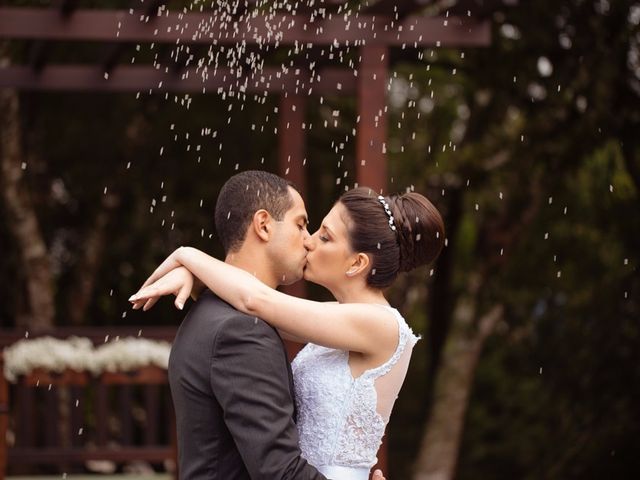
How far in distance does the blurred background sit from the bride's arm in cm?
545

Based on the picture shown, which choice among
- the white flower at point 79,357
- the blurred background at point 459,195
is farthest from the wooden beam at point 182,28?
the white flower at point 79,357

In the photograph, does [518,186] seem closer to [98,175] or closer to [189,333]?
[98,175]

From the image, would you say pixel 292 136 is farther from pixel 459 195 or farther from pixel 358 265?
pixel 358 265

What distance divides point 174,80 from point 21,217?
2.82 meters

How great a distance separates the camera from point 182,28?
6730mm

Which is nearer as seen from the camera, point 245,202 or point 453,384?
point 245,202

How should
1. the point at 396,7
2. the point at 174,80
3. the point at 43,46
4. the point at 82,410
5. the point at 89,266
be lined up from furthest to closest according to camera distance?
the point at 89,266 → the point at 174,80 → the point at 43,46 → the point at 82,410 → the point at 396,7

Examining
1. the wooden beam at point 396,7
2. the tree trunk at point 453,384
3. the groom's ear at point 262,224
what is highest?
the wooden beam at point 396,7

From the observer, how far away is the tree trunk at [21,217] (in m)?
10.2

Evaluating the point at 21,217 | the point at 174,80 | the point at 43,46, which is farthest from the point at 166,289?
the point at 21,217

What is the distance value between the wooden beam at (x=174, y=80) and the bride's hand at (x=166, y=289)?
5.11 m

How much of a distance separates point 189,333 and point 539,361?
30.9 ft

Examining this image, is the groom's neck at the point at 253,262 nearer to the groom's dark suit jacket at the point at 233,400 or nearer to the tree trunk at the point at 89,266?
the groom's dark suit jacket at the point at 233,400

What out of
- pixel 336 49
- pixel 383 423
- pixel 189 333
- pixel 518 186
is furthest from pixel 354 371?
pixel 518 186
